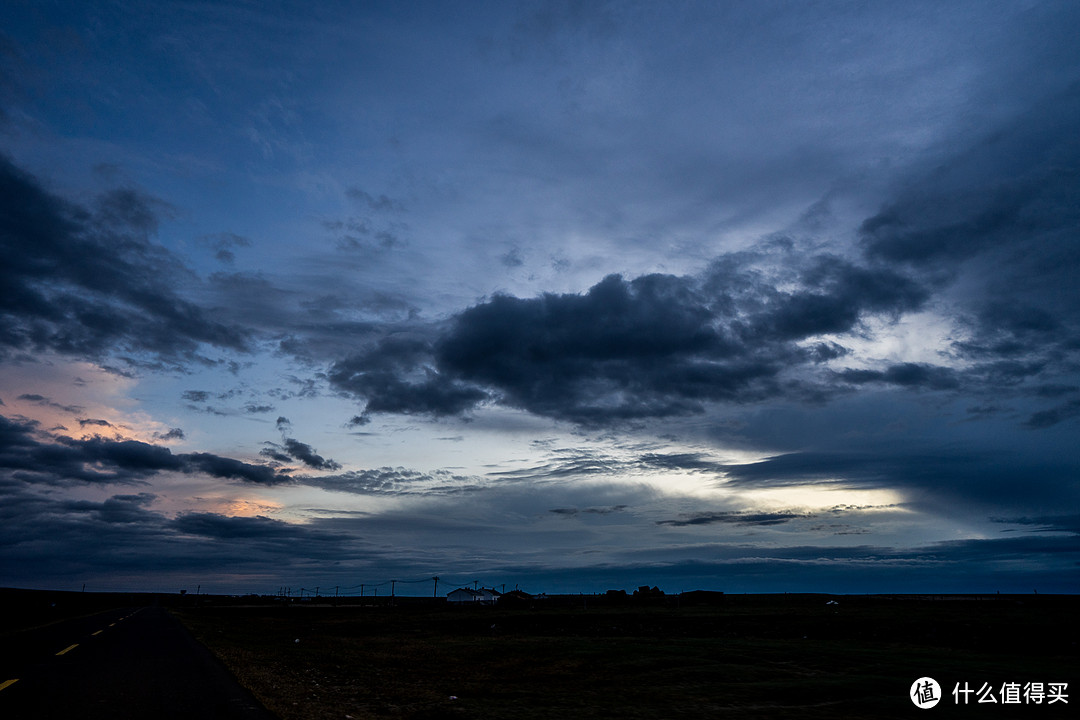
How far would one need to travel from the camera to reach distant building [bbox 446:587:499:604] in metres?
183

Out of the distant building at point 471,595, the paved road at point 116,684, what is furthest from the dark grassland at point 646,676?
the distant building at point 471,595

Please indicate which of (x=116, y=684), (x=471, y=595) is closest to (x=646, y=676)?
(x=116, y=684)

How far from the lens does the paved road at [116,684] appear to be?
47.0 feet

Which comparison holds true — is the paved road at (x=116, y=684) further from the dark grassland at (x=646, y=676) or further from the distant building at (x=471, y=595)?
the distant building at (x=471, y=595)

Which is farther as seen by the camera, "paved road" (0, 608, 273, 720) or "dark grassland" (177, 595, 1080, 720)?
"dark grassland" (177, 595, 1080, 720)

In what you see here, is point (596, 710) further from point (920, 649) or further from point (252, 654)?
point (920, 649)

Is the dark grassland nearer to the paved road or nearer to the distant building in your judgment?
the paved road

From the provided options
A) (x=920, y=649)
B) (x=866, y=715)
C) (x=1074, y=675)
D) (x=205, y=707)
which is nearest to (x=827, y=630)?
(x=920, y=649)

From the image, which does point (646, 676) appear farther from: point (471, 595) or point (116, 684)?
point (471, 595)

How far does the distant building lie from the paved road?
16057 centimetres

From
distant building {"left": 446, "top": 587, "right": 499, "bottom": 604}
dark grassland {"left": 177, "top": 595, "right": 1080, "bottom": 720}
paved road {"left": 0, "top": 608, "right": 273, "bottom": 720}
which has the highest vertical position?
paved road {"left": 0, "top": 608, "right": 273, "bottom": 720}

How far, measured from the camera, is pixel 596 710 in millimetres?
19438

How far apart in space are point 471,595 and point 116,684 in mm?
181591

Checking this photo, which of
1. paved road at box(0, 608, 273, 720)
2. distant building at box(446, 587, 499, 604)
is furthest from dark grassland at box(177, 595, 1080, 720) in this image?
distant building at box(446, 587, 499, 604)
